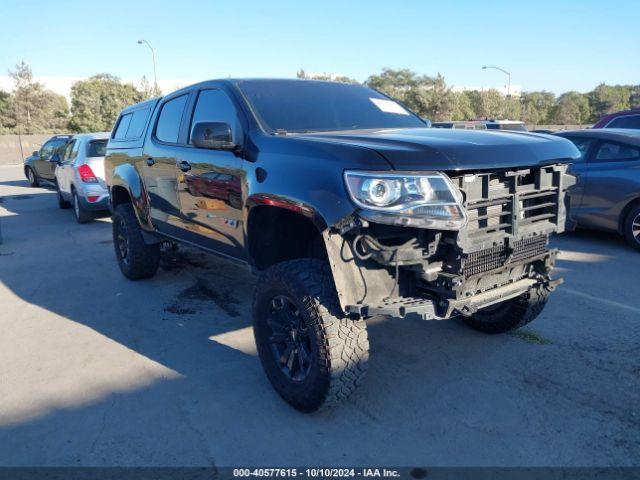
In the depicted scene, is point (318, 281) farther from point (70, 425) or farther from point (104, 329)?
point (104, 329)

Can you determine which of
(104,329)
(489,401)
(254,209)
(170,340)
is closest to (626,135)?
(489,401)

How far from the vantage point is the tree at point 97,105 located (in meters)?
47.8

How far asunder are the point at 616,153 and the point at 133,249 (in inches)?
250

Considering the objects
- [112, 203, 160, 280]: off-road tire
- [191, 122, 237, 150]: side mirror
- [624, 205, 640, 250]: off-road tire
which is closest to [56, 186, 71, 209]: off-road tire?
[112, 203, 160, 280]: off-road tire

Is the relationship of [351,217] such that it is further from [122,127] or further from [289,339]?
[122,127]

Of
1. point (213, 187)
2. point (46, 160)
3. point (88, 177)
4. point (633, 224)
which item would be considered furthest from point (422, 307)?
point (46, 160)

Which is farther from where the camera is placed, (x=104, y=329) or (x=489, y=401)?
(x=104, y=329)

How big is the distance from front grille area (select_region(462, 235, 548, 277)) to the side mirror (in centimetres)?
177

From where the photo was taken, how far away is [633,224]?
697cm

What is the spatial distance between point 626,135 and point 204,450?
6970 mm

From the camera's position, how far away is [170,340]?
4492mm

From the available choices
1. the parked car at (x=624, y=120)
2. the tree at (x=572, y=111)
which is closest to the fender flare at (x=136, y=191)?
the parked car at (x=624, y=120)

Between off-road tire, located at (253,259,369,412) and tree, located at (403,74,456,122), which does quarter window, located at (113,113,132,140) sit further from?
tree, located at (403,74,456,122)

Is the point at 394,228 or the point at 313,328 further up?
the point at 394,228
